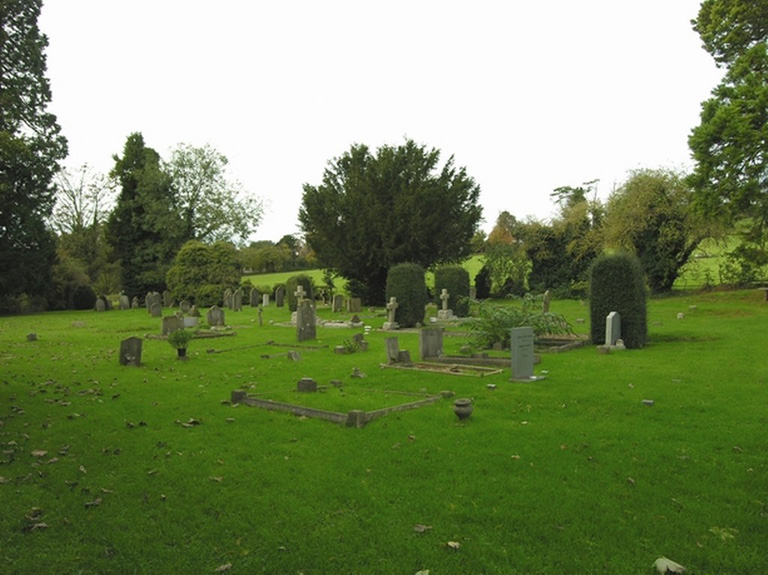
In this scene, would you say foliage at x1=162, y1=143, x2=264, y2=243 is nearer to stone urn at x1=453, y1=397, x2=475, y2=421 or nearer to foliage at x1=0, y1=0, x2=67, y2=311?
foliage at x1=0, y1=0, x2=67, y2=311

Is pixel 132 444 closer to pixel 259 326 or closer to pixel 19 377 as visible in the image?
pixel 19 377

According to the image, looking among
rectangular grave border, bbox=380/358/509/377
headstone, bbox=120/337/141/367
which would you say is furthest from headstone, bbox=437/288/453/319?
headstone, bbox=120/337/141/367

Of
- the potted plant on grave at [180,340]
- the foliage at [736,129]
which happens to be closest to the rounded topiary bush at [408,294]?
the potted plant on grave at [180,340]

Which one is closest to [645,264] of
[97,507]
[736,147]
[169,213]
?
[736,147]

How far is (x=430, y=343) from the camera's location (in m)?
14.9

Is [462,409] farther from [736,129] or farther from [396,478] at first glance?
[736,129]

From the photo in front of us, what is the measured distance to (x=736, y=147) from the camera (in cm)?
2428

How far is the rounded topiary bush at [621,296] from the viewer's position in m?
16.6

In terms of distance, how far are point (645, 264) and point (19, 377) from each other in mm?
31447

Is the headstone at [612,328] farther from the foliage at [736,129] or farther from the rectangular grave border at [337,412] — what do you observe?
the foliage at [736,129]

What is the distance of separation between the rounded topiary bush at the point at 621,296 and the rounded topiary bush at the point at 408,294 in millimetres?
9294

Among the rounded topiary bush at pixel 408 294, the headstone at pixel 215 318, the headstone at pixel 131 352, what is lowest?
the headstone at pixel 131 352

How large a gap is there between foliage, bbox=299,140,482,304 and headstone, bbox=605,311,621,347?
2061 centimetres

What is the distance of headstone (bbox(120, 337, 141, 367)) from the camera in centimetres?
1524
